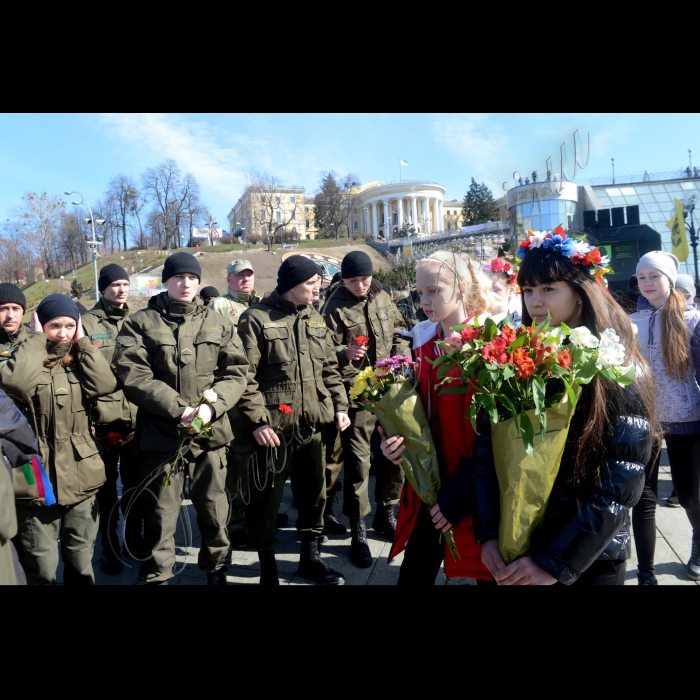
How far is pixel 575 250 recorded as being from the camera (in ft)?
6.68

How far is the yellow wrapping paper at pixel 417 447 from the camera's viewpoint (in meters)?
2.30

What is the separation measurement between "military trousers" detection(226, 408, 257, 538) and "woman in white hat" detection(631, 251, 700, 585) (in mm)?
2647

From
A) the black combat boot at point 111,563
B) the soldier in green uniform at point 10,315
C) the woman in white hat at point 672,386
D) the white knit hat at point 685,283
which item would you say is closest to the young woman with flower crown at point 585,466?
the woman in white hat at point 672,386

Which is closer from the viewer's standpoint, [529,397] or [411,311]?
[529,397]

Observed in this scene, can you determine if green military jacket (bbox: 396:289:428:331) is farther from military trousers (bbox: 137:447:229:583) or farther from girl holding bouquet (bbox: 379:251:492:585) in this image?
girl holding bouquet (bbox: 379:251:492:585)

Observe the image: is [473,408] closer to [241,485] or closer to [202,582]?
[241,485]

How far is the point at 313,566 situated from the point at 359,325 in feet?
6.86

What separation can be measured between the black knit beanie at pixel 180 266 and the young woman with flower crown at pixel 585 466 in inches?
88.3

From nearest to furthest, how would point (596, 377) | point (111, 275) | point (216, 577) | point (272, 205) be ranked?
point (596, 377) → point (216, 577) → point (111, 275) → point (272, 205)

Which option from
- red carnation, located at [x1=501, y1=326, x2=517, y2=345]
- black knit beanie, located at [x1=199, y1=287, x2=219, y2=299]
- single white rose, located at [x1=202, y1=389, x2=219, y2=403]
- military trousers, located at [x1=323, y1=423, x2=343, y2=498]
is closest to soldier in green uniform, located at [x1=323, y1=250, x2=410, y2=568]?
military trousers, located at [x1=323, y1=423, x2=343, y2=498]

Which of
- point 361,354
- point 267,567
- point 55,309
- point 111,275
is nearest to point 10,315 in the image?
point 55,309

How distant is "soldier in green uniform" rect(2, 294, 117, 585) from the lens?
3039 millimetres

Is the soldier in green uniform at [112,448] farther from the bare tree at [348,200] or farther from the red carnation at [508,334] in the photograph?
the bare tree at [348,200]

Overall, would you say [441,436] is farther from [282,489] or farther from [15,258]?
[15,258]
